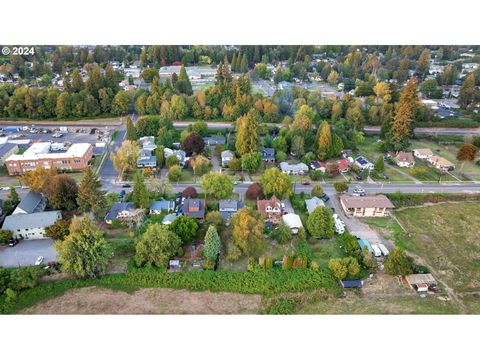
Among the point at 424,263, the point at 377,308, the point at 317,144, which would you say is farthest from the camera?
the point at 317,144

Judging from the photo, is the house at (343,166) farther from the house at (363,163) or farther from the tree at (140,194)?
the tree at (140,194)

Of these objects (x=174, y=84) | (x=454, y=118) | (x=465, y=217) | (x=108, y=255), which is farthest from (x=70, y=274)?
(x=454, y=118)

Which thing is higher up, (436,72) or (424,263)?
(436,72)

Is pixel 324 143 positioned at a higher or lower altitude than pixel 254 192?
higher

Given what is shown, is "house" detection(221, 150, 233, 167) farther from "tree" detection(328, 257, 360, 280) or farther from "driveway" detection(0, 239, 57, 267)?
"driveway" detection(0, 239, 57, 267)

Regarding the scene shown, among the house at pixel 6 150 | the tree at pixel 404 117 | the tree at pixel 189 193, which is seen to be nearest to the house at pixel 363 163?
the tree at pixel 404 117

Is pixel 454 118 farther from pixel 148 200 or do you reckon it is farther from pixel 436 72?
pixel 148 200

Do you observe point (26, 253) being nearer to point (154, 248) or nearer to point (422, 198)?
point (154, 248)

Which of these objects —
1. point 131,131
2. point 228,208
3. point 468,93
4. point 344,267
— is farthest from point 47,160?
point 468,93
